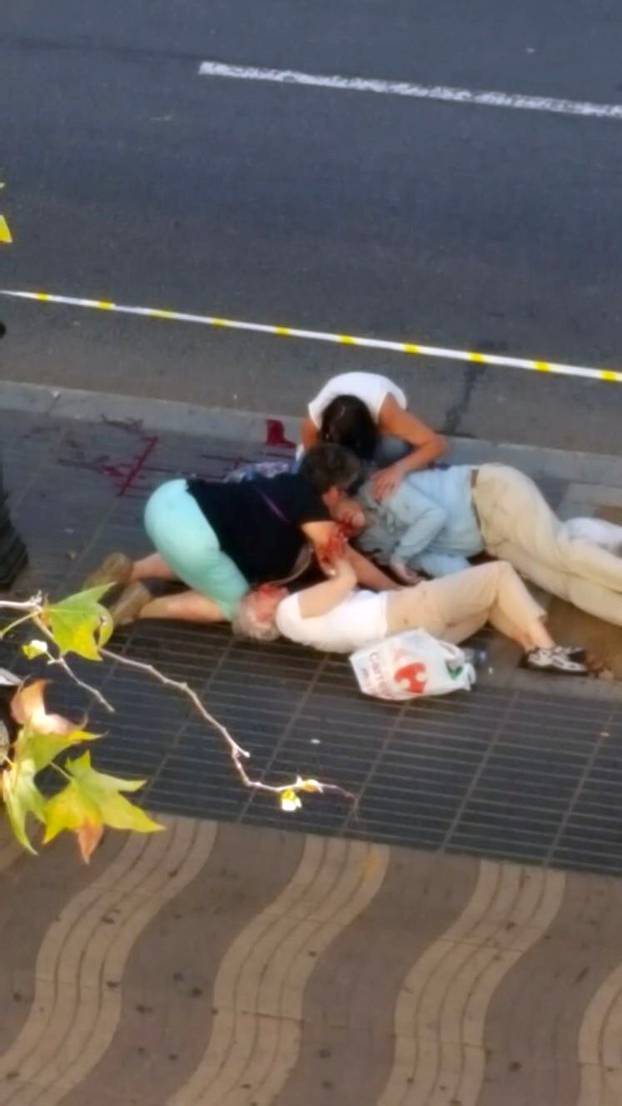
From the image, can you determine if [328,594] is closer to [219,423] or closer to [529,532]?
[529,532]

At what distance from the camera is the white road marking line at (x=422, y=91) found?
11.5m

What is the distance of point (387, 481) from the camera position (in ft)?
25.8

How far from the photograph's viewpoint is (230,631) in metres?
7.75

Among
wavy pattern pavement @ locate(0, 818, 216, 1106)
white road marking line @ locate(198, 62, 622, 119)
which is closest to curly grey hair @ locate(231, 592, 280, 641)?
wavy pattern pavement @ locate(0, 818, 216, 1106)

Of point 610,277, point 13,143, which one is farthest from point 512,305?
point 13,143

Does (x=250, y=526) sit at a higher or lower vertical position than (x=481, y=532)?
higher

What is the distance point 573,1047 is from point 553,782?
1193 mm

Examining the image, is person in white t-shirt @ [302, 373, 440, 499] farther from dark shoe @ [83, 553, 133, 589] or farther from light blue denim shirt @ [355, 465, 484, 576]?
dark shoe @ [83, 553, 133, 589]

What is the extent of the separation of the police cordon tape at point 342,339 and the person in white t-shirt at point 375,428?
62.8 inches

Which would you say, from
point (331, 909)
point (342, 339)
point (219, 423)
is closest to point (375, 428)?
point (219, 423)

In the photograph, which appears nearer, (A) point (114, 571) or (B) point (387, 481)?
(A) point (114, 571)

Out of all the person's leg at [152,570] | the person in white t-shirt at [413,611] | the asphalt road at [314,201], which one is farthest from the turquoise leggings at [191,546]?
the asphalt road at [314,201]

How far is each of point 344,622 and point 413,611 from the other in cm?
26

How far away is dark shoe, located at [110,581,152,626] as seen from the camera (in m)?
7.67
